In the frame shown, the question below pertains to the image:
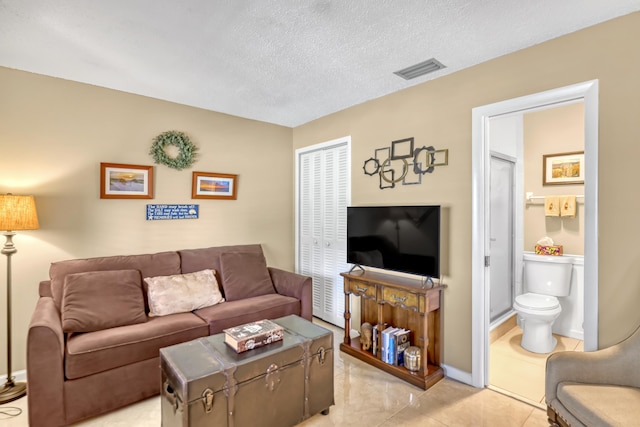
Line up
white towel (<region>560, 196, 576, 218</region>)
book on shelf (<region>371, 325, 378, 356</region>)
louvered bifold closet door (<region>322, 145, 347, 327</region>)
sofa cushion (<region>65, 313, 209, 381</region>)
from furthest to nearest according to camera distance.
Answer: louvered bifold closet door (<region>322, 145, 347, 327</region>) < white towel (<region>560, 196, 576, 218</region>) < book on shelf (<region>371, 325, 378, 356</region>) < sofa cushion (<region>65, 313, 209, 381</region>)

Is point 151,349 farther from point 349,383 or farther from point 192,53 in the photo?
point 192,53

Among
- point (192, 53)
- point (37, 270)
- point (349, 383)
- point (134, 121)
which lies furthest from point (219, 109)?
point (349, 383)

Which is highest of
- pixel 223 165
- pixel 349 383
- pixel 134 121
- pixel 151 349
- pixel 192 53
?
pixel 192 53

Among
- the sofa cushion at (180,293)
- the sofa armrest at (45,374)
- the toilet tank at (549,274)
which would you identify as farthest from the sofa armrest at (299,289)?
the toilet tank at (549,274)

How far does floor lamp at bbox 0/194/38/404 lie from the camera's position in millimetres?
2207

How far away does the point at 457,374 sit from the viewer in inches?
100

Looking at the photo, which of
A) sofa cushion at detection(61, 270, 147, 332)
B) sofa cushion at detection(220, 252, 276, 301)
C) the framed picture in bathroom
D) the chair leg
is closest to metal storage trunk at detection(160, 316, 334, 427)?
sofa cushion at detection(61, 270, 147, 332)

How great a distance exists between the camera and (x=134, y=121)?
120 inches

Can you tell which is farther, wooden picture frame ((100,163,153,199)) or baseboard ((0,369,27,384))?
wooden picture frame ((100,163,153,199))

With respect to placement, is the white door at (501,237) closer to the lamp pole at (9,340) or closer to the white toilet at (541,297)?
the white toilet at (541,297)

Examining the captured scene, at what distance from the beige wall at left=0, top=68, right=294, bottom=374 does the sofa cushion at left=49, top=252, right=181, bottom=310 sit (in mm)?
173

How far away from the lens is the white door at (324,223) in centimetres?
360

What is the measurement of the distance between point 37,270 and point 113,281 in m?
0.67

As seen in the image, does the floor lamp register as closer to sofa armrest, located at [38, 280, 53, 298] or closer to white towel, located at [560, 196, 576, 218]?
sofa armrest, located at [38, 280, 53, 298]
